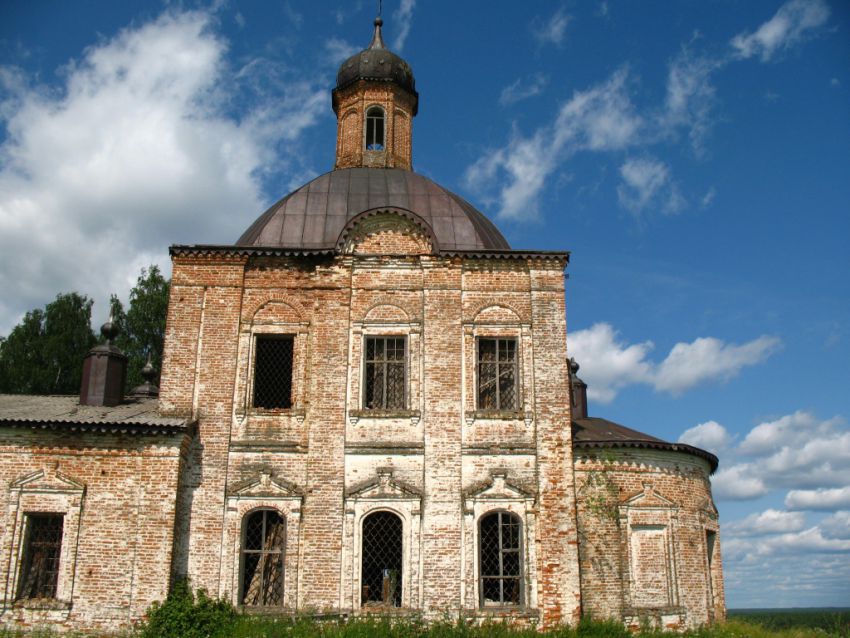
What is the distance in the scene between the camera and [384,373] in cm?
1452

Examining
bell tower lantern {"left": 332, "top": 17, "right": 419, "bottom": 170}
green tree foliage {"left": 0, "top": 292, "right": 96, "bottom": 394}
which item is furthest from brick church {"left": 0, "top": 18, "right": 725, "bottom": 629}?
green tree foliage {"left": 0, "top": 292, "right": 96, "bottom": 394}

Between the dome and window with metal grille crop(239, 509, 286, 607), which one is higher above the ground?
the dome

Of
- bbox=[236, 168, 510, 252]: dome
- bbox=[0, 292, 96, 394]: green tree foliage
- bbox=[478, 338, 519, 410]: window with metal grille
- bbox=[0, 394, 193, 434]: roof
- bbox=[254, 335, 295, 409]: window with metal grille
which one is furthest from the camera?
bbox=[0, 292, 96, 394]: green tree foliage

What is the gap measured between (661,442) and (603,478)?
1.43m

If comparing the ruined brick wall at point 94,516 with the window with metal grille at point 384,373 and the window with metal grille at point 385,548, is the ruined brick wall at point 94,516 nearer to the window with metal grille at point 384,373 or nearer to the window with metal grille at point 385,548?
the window with metal grille at point 385,548

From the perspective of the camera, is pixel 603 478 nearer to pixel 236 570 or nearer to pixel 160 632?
pixel 236 570

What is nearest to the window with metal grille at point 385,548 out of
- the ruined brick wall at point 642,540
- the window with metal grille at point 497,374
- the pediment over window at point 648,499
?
the window with metal grille at point 497,374

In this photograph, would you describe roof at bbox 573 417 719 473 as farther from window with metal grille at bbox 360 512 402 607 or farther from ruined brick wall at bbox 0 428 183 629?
ruined brick wall at bbox 0 428 183 629

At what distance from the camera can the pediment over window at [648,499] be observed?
14.8 metres

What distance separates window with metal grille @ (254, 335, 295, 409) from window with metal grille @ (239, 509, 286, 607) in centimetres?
218

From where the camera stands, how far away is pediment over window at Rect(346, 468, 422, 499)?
44.5 ft

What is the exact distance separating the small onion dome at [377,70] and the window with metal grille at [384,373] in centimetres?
848

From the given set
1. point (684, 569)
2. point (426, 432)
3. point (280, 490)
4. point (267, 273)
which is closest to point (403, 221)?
point (267, 273)

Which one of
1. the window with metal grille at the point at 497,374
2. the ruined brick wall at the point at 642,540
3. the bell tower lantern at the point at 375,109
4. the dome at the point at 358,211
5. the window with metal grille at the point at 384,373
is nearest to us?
the ruined brick wall at the point at 642,540
